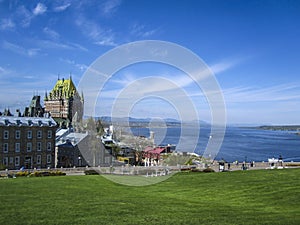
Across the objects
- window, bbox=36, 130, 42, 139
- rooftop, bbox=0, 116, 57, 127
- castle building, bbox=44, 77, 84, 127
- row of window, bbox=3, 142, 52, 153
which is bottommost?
row of window, bbox=3, 142, 52, 153

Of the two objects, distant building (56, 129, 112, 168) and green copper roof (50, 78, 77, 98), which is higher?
green copper roof (50, 78, 77, 98)

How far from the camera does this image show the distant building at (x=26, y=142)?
43.7 meters

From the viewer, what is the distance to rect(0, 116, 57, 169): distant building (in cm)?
4366

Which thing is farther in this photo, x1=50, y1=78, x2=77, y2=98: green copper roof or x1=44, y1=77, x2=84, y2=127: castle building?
x1=50, y1=78, x2=77, y2=98: green copper roof

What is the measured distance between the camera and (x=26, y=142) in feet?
151

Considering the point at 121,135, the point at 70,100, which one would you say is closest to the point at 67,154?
the point at 121,135

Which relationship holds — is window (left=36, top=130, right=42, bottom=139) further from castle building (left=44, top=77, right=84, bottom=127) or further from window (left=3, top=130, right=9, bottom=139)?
castle building (left=44, top=77, right=84, bottom=127)

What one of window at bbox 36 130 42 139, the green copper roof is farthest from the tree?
the green copper roof

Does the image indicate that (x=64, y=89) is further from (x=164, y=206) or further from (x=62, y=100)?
(x=164, y=206)

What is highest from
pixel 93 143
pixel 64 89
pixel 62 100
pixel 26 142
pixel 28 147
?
pixel 64 89

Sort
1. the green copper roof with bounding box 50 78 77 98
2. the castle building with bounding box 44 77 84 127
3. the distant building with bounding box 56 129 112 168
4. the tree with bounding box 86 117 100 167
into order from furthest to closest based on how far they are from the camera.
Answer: the green copper roof with bounding box 50 78 77 98
the castle building with bounding box 44 77 84 127
the distant building with bounding box 56 129 112 168
the tree with bounding box 86 117 100 167

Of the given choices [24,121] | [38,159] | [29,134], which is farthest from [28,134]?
[38,159]

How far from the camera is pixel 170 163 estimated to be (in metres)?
42.0

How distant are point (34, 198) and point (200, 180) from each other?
13101 millimetres
